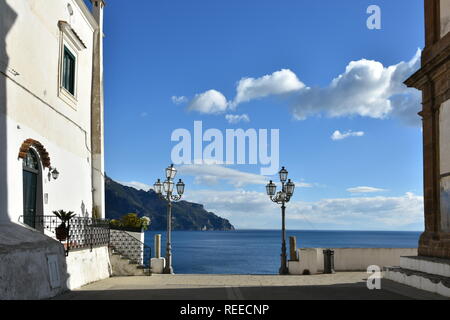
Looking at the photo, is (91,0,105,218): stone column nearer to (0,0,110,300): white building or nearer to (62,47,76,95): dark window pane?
(0,0,110,300): white building

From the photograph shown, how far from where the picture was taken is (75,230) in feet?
53.3

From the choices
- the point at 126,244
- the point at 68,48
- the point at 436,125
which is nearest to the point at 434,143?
the point at 436,125

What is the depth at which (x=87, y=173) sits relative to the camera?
72.4ft

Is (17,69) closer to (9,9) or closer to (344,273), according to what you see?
(9,9)

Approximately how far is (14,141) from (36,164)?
223 cm

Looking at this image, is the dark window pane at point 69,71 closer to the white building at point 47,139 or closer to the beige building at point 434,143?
the white building at point 47,139

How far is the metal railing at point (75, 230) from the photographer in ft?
52.4

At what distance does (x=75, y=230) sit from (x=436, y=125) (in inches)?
448

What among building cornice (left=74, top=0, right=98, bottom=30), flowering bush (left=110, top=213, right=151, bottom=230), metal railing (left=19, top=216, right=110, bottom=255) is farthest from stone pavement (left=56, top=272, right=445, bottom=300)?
building cornice (left=74, top=0, right=98, bottom=30)

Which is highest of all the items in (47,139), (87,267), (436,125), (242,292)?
(436,125)

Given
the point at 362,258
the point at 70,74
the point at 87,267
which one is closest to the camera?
the point at 87,267

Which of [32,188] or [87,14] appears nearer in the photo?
[32,188]

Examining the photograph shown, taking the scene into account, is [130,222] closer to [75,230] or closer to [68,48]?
[75,230]
